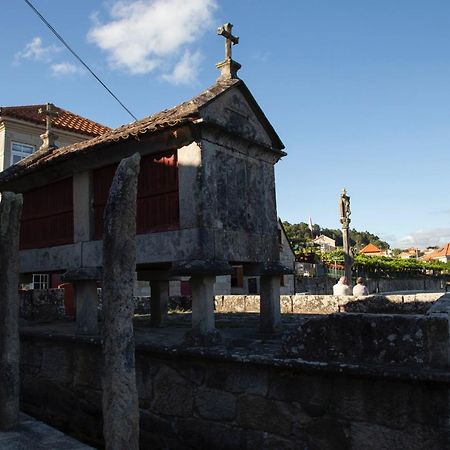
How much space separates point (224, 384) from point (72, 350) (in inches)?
105

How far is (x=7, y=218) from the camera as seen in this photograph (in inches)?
204

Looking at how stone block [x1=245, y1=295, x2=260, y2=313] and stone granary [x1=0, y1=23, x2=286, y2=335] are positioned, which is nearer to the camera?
stone granary [x1=0, y1=23, x2=286, y2=335]

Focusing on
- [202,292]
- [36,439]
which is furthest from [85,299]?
[36,439]

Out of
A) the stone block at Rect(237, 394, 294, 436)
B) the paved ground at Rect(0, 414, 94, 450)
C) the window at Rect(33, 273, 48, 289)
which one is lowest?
the paved ground at Rect(0, 414, 94, 450)

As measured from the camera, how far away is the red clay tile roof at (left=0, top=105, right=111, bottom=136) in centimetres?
1742

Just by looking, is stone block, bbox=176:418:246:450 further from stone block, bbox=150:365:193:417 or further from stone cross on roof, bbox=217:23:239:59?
stone cross on roof, bbox=217:23:239:59

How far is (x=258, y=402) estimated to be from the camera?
15.0 ft

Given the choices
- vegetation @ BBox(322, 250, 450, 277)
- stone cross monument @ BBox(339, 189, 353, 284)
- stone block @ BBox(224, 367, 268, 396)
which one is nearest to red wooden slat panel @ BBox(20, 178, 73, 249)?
stone block @ BBox(224, 367, 268, 396)

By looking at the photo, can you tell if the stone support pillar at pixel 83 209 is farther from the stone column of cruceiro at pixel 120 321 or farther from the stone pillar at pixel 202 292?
the stone column of cruceiro at pixel 120 321

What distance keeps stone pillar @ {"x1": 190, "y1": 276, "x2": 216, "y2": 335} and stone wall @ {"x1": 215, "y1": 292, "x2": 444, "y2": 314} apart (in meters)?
4.73

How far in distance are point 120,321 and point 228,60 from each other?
4.32 metres

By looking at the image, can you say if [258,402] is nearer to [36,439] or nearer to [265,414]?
[265,414]

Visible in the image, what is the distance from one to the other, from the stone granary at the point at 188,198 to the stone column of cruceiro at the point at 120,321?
1.77 m

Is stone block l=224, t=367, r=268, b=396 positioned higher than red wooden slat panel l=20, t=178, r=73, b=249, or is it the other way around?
red wooden slat panel l=20, t=178, r=73, b=249
